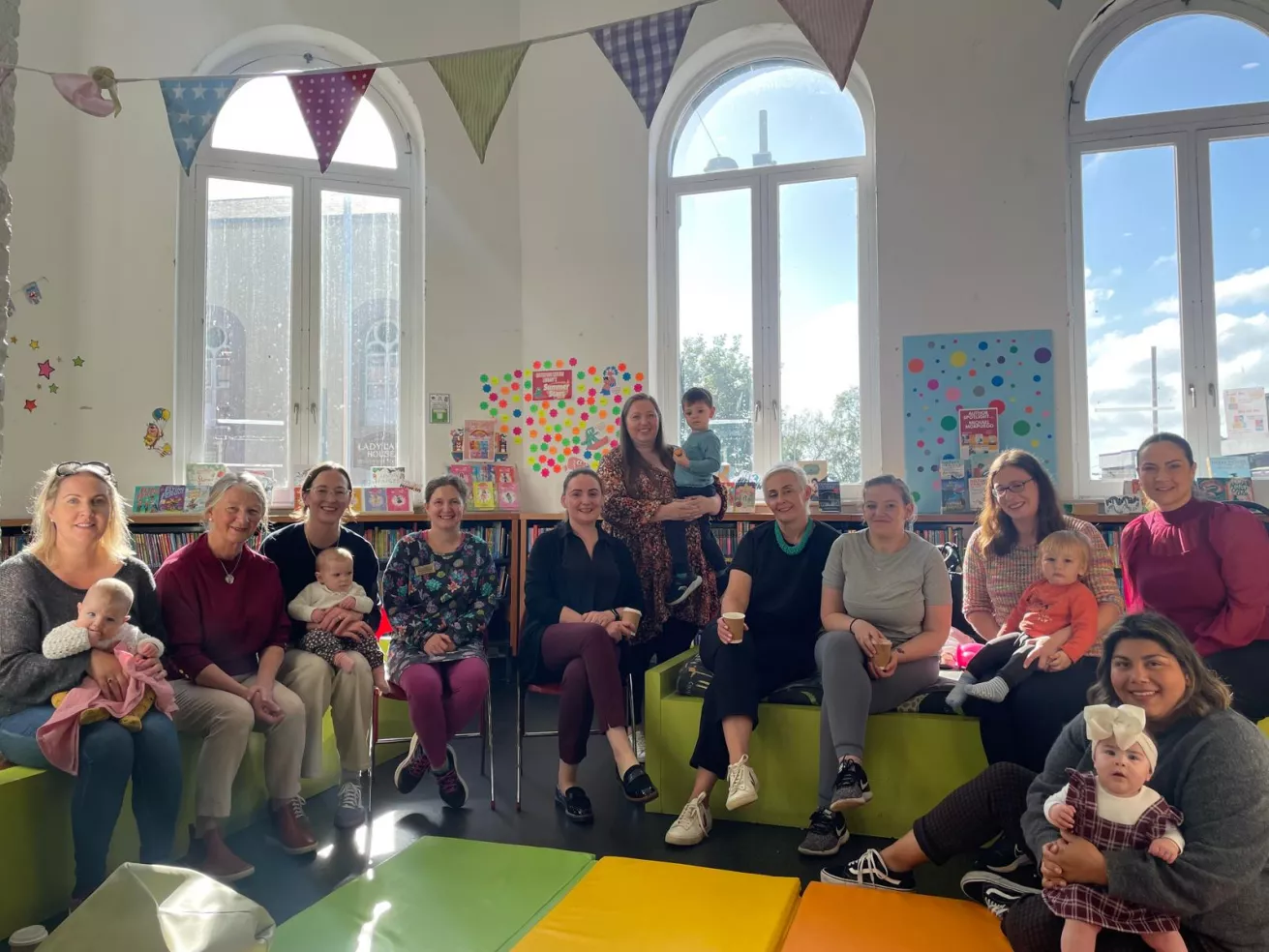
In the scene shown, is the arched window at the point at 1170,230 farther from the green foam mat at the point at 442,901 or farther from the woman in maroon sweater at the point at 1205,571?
the green foam mat at the point at 442,901

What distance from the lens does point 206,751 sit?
2.57m

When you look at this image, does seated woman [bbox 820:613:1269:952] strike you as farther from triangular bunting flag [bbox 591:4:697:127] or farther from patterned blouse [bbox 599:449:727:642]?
triangular bunting flag [bbox 591:4:697:127]

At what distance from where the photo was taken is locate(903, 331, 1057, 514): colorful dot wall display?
14.7 feet

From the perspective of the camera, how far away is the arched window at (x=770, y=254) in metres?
5.01

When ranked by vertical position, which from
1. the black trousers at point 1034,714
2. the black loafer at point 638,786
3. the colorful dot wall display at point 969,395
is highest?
the colorful dot wall display at point 969,395

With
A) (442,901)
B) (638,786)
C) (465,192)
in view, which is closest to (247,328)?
(465,192)

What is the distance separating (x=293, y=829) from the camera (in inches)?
106

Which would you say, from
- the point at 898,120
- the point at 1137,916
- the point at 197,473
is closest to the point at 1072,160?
the point at 898,120

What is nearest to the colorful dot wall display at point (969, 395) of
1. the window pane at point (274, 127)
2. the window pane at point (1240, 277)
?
the window pane at point (1240, 277)

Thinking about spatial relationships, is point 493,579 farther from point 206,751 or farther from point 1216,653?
point 1216,653

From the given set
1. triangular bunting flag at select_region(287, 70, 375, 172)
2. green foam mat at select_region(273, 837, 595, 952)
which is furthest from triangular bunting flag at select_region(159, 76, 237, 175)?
green foam mat at select_region(273, 837, 595, 952)

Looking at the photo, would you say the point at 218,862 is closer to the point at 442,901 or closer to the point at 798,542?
the point at 442,901

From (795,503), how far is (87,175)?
13.3ft

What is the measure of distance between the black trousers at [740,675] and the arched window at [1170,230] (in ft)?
8.05
